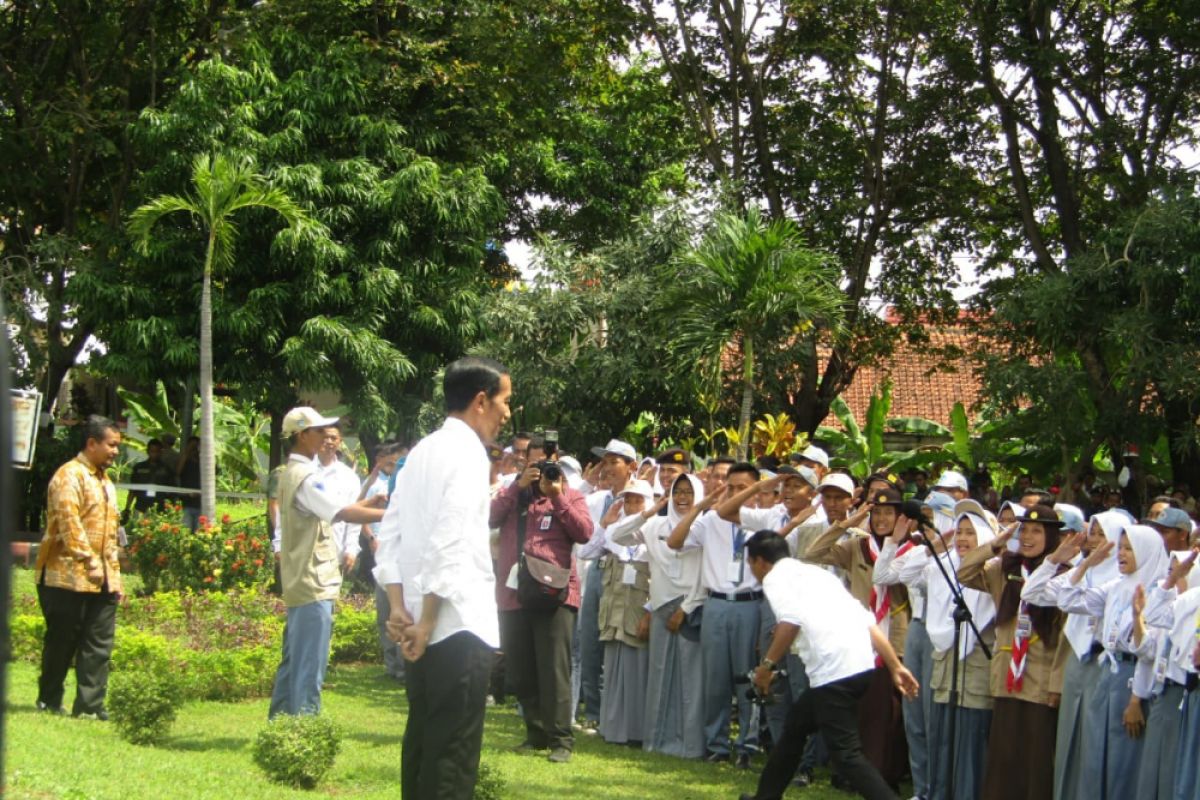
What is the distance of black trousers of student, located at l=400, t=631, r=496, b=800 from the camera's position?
518 centimetres

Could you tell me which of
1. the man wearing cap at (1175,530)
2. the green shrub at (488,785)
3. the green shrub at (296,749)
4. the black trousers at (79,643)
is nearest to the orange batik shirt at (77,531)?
the black trousers at (79,643)

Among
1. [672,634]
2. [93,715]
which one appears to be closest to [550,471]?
[672,634]

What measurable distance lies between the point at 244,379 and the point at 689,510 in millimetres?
12344

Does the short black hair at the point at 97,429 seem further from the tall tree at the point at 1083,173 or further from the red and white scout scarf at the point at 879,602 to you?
the tall tree at the point at 1083,173

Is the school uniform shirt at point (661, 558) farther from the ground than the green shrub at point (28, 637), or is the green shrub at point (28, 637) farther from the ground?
the school uniform shirt at point (661, 558)

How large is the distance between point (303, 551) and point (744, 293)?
773cm

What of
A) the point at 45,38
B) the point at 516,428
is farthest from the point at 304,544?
the point at 45,38

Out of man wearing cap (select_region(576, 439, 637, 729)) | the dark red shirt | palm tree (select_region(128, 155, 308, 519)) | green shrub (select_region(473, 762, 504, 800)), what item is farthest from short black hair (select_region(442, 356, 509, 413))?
palm tree (select_region(128, 155, 308, 519))

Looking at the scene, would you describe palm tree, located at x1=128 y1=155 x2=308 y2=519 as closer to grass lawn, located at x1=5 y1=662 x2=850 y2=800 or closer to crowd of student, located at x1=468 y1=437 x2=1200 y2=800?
grass lawn, located at x1=5 y1=662 x2=850 y2=800

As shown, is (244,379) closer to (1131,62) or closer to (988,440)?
(988,440)

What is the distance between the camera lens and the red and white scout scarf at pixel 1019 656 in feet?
27.7

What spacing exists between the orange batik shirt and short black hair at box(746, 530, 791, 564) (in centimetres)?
427

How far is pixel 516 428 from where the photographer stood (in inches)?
854

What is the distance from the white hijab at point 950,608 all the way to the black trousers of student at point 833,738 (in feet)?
4.69
